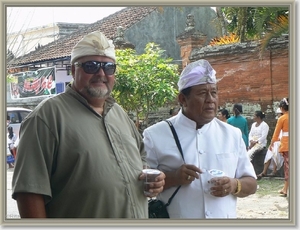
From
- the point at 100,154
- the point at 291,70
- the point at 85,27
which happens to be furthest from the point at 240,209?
the point at 85,27

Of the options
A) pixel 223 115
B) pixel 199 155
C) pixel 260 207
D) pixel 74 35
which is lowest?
pixel 260 207

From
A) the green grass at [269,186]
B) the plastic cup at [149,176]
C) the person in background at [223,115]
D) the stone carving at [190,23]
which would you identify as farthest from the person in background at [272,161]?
the plastic cup at [149,176]

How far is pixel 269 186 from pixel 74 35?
218cm

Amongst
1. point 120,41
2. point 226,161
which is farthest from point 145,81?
point 226,161

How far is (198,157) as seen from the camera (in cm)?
301

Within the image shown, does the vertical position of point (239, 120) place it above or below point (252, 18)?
below

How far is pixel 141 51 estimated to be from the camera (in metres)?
4.70

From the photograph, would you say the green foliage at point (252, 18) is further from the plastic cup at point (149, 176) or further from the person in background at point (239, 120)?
the plastic cup at point (149, 176)

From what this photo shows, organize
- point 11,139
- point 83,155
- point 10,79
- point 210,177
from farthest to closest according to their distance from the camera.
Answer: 1. point 10,79
2. point 11,139
3. point 210,177
4. point 83,155

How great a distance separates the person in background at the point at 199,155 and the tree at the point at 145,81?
3.59ft

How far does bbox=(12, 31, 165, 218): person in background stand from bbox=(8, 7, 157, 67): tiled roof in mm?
1050

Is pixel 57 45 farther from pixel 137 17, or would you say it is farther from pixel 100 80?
pixel 100 80

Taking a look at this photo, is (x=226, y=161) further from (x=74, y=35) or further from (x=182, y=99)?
(x=74, y=35)

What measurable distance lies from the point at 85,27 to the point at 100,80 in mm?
1312
